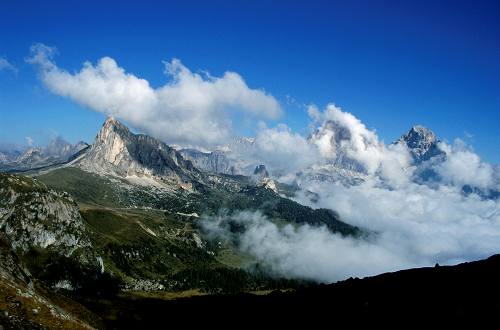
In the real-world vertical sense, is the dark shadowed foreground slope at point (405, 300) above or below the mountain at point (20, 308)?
above

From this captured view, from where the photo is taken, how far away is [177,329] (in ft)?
563

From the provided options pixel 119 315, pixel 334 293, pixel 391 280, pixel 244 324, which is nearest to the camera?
pixel 391 280

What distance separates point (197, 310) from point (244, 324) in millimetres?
58105

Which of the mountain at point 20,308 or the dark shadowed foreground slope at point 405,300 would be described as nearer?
the mountain at point 20,308

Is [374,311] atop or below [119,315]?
atop

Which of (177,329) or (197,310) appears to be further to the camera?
(197,310)

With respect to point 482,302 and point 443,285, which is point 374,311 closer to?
point 443,285

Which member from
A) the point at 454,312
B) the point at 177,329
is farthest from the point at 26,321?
the point at 177,329

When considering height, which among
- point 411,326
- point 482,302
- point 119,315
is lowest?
point 119,315

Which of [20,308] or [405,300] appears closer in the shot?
[20,308]

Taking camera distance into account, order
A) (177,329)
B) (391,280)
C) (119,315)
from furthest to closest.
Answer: (119,315) < (177,329) < (391,280)

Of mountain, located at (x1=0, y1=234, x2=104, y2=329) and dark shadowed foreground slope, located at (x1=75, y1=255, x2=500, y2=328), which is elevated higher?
dark shadowed foreground slope, located at (x1=75, y1=255, x2=500, y2=328)

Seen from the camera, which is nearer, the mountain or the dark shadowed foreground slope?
the mountain

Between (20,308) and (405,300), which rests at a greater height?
(405,300)
